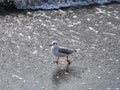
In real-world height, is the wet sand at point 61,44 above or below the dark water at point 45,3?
above

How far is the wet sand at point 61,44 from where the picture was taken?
45.4ft

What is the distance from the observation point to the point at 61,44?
53.9ft

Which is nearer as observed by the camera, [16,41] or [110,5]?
[16,41]

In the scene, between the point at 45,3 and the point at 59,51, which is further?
the point at 45,3

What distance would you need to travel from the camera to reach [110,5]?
20953 mm

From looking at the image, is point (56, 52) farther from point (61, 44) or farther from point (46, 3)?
point (46, 3)

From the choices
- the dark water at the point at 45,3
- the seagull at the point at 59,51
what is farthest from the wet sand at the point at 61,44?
the dark water at the point at 45,3

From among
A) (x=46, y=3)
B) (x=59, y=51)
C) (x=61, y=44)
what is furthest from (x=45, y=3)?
(x=59, y=51)

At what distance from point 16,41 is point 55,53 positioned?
7.52 feet

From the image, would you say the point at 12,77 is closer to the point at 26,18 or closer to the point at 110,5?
the point at 26,18

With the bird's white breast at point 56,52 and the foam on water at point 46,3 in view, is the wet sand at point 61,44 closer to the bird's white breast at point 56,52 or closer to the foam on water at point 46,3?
the bird's white breast at point 56,52

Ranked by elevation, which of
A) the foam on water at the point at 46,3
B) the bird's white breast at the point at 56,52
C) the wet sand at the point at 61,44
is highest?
the bird's white breast at the point at 56,52

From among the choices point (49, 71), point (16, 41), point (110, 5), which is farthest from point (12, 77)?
point (110, 5)

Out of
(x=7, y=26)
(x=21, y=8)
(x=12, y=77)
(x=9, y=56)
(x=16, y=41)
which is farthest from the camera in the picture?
(x=21, y=8)
